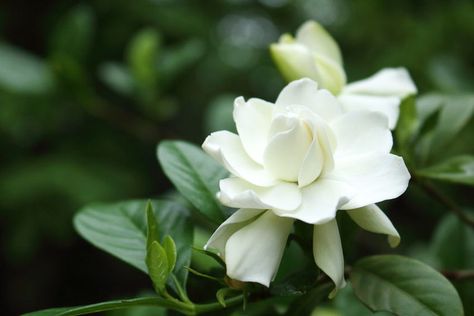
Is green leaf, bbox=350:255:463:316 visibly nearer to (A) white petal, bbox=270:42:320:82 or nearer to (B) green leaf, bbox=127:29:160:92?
(A) white petal, bbox=270:42:320:82

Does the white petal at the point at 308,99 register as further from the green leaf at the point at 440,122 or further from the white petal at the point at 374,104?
the green leaf at the point at 440,122

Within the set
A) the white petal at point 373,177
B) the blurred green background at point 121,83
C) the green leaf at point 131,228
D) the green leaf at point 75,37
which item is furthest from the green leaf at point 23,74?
Answer: the white petal at point 373,177

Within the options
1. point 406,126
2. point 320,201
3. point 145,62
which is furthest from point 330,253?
point 145,62

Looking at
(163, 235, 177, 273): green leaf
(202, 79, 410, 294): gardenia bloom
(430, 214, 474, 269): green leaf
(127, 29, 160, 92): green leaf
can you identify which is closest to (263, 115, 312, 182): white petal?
(202, 79, 410, 294): gardenia bloom

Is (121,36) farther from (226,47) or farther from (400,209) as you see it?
(400,209)

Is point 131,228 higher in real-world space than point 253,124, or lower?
lower

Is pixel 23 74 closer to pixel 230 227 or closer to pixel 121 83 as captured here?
pixel 121 83

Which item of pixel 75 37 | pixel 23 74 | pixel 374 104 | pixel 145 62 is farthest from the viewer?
pixel 23 74

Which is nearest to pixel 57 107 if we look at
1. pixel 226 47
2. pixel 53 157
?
pixel 53 157
